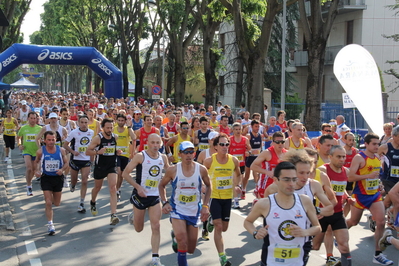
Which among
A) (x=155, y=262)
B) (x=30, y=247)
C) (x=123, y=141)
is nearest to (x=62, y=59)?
(x=123, y=141)

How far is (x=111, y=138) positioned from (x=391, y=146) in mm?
4892

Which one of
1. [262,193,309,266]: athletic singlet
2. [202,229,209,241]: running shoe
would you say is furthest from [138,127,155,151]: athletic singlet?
[262,193,309,266]: athletic singlet

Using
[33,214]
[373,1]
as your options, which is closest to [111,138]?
[33,214]

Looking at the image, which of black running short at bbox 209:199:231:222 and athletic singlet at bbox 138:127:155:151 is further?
athletic singlet at bbox 138:127:155:151

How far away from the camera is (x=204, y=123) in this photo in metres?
11.8

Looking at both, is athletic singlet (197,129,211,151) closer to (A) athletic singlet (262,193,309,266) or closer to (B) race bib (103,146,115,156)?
(B) race bib (103,146,115,156)

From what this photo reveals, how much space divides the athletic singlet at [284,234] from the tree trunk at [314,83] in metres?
13.9

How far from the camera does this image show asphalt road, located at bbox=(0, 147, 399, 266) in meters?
7.04

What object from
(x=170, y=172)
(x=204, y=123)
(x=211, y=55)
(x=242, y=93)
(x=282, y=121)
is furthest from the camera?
(x=242, y=93)

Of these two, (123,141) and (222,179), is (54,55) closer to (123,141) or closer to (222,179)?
(123,141)

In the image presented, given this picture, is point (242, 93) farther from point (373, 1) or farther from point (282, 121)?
point (282, 121)

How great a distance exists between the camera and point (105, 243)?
→ 7855 millimetres

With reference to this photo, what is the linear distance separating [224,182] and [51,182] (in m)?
3.25

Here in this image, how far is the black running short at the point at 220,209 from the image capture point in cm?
717
